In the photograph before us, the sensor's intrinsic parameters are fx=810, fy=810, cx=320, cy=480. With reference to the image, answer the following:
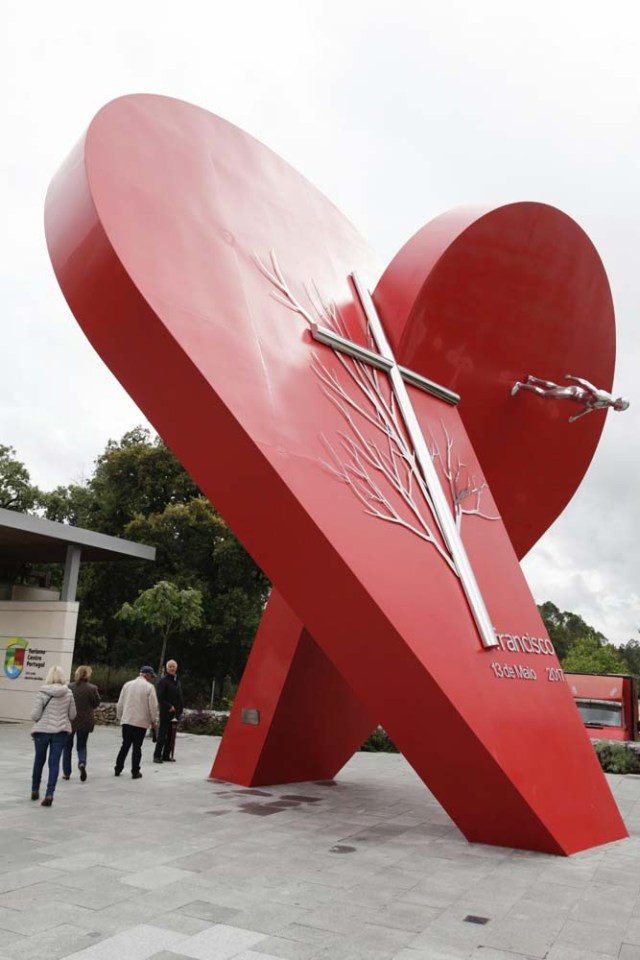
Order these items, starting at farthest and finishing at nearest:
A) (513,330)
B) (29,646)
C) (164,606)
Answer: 1. (164,606)
2. (29,646)
3. (513,330)

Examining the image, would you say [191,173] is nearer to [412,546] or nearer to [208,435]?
[208,435]

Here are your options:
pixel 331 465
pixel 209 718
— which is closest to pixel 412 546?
pixel 331 465

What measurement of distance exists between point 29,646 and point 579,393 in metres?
13.6

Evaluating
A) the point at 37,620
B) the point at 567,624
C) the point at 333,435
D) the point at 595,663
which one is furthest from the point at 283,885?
the point at 567,624

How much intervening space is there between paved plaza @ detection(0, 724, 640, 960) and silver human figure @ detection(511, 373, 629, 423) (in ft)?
16.5

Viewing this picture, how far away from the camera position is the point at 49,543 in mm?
18672

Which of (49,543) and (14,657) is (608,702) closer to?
(49,543)

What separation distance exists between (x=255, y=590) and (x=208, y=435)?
72.9ft

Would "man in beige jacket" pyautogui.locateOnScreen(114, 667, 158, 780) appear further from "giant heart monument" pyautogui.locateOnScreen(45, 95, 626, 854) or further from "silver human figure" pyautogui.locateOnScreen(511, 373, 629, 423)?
"silver human figure" pyautogui.locateOnScreen(511, 373, 629, 423)

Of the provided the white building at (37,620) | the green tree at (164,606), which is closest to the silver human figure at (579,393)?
the white building at (37,620)

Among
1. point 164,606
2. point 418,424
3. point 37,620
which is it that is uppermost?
point 418,424

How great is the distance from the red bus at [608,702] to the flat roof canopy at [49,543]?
10828 mm

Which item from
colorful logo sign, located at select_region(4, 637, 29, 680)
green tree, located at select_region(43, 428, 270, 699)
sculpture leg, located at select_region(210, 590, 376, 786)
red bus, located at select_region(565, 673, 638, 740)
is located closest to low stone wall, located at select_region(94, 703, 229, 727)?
colorful logo sign, located at select_region(4, 637, 29, 680)

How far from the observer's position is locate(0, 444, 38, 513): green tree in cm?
3406
